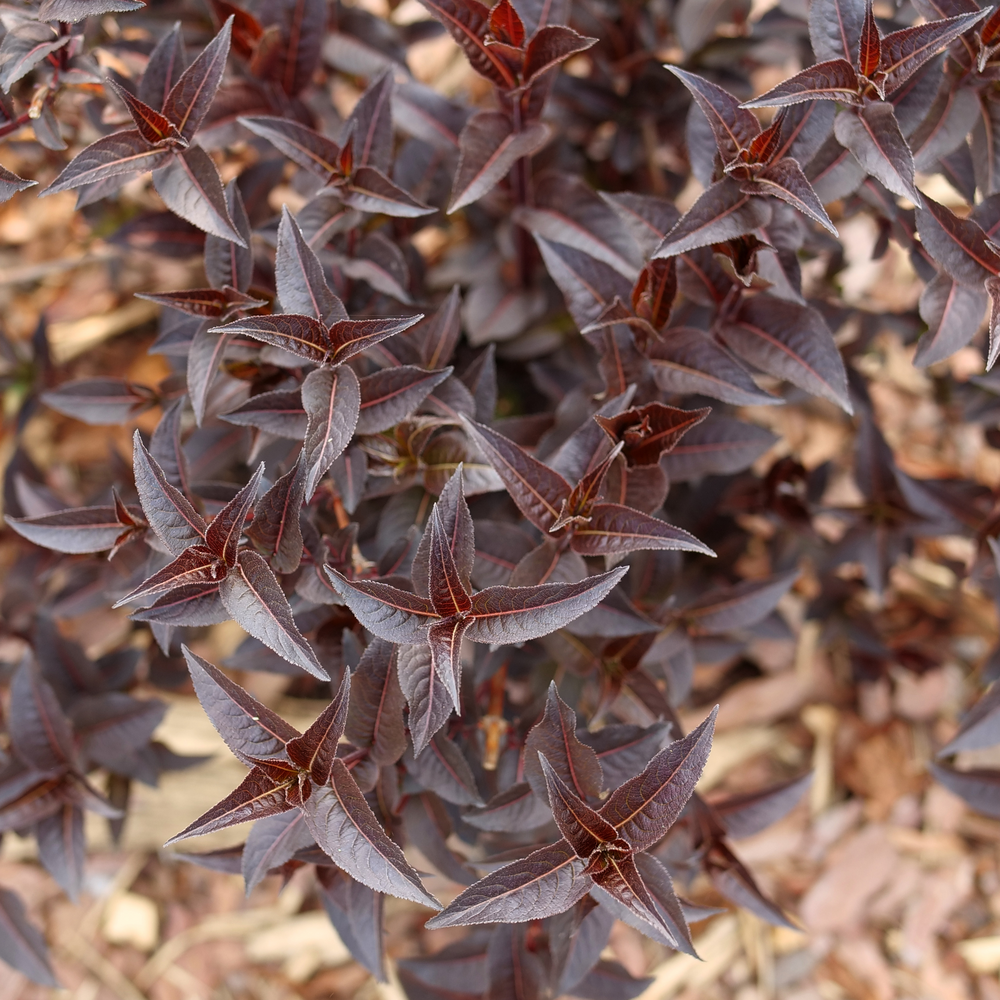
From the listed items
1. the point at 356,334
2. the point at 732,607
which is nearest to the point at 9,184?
the point at 356,334

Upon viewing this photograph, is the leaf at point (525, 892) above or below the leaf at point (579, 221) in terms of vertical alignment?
below

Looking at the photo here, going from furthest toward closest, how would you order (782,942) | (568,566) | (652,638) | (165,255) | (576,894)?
(782,942)
(165,255)
(652,638)
(568,566)
(576,894)

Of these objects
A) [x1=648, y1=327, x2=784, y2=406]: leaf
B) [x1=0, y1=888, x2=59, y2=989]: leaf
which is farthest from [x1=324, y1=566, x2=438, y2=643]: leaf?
[x1=0, y1=888, x2=59, y2=989]: leaf

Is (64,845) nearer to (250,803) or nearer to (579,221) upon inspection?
(250,803)

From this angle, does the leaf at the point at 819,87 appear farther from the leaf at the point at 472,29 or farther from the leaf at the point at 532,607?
the leaf at the point at 532,607

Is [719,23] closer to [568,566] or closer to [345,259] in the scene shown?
[345,259]

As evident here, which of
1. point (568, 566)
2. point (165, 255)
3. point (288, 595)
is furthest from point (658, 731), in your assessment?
point (165, 255)

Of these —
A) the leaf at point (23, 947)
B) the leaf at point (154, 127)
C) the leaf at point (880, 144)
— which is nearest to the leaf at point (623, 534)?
the leaf at point (880, 144)

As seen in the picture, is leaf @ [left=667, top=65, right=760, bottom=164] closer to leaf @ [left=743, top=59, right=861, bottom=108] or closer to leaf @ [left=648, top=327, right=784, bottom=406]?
leaf @ [left=743, top=59, right=861, bottom=108]
